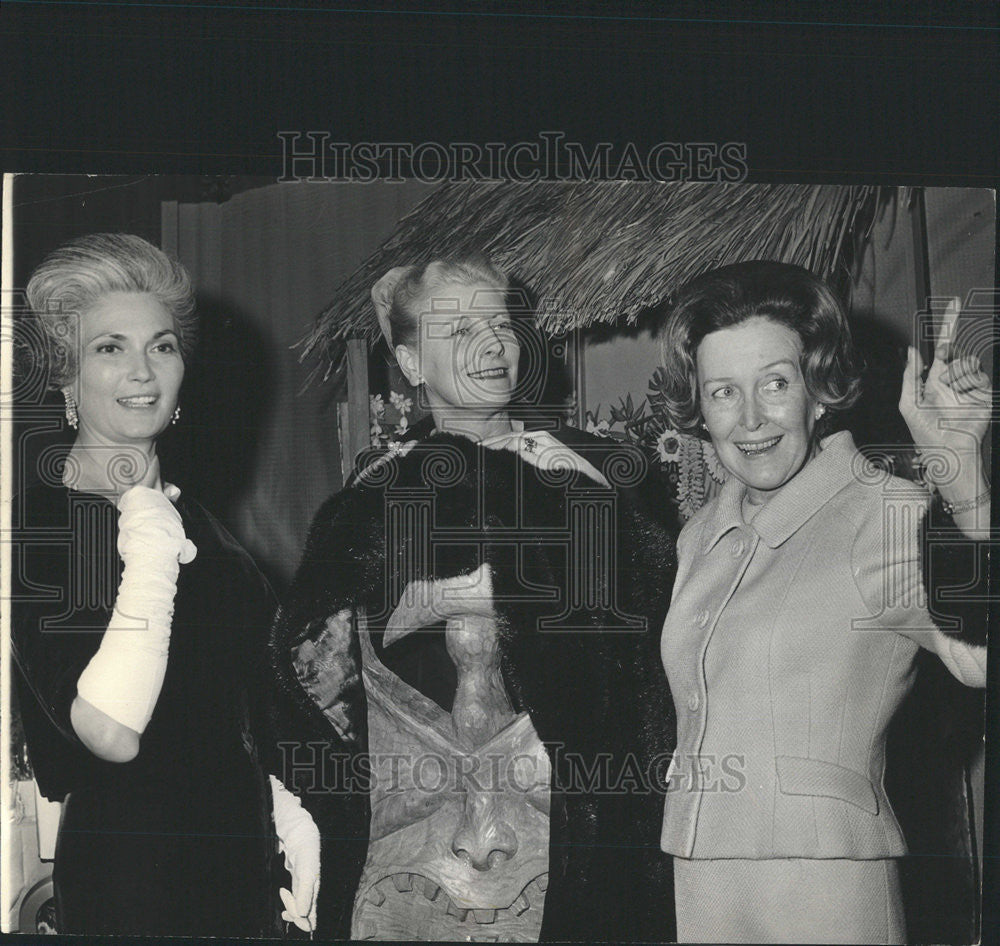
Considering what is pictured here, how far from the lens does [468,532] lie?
7.38 ft

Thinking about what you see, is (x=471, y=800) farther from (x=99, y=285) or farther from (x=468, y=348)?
(x=99, y=285)

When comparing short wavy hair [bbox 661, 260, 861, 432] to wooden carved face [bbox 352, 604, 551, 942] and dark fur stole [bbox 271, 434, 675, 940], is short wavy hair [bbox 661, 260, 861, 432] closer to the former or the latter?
dark fur stole [bbox 271, 434, 675, 940]

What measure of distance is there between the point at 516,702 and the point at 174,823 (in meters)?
0.69

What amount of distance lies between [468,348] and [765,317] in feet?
1.83

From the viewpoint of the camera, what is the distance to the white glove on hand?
2260 millimetres

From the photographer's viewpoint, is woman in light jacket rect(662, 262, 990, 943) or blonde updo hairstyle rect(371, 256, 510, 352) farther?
blonde updo hairstyle rect(371, 256, 510, 352)

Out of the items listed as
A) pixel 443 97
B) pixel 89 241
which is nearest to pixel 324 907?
pixel 89 241

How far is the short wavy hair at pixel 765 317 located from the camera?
2191 millimetres

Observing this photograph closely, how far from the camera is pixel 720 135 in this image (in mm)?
2344

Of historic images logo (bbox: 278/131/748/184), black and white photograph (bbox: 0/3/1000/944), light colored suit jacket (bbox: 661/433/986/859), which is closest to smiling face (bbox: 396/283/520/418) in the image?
black and white photograph (bbox: 0/3/1000/944)

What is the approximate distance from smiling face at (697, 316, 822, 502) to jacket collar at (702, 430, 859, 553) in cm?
2

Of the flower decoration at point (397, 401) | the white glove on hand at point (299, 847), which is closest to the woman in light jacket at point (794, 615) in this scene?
the flower decoration at point (397, 401)

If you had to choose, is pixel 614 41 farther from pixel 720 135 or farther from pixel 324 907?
pixel 324 907

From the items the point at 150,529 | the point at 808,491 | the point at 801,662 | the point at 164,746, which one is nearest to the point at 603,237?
the point at 808,491
